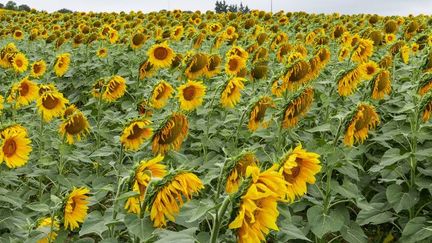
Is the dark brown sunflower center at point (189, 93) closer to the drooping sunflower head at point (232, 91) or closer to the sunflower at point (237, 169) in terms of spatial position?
the drooping sunflower head at point (232, 91)

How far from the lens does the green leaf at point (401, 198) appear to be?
128 inches

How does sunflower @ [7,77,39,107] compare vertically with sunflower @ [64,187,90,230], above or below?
above

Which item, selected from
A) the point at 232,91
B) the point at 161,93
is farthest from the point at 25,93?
the point at 232,91

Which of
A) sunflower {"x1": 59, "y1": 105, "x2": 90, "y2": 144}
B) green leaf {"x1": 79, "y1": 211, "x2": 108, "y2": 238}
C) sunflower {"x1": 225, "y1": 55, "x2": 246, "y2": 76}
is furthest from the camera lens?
sunflower {"x1": 225, "y1": 55, "x2": 246, "y2": 76}

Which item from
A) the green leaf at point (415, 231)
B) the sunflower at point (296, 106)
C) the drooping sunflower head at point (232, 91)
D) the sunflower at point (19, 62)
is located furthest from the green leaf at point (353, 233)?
the sunflower at point (19, 62)

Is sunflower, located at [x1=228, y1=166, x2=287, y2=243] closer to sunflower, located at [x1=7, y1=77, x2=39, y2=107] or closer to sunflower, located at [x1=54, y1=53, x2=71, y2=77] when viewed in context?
sunflower, located at [x1=7, y1=77, x2=39, y2=107]

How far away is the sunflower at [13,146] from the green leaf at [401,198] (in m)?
2.10

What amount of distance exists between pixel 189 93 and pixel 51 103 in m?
1.00

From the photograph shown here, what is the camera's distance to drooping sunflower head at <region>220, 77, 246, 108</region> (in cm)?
396

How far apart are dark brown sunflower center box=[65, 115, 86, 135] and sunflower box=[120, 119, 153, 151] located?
Answer: 34 centimetres

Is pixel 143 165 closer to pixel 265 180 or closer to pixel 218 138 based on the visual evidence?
pixel 265 180

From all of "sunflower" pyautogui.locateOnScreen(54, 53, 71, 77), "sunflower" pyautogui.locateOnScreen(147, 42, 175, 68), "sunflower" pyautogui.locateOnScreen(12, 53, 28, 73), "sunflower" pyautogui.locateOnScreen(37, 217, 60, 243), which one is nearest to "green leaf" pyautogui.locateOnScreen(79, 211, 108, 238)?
"sunflower" pyautogui.locateOnScreen(37, 217, 60, 243)

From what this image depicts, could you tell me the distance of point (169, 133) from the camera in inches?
119

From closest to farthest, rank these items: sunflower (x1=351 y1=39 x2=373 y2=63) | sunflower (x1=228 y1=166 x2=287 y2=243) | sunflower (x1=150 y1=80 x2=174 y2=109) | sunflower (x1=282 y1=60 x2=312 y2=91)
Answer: sunflower (x1=228 y1=166 x2=287 y2=243) < sunflower (x1=282 y1=60 x2=312 y2=91) < sunflower (x1=150 y1=80 x2=174 y2=109) < sunflower (x1=351 y1=39 x2=373 y2=63)
